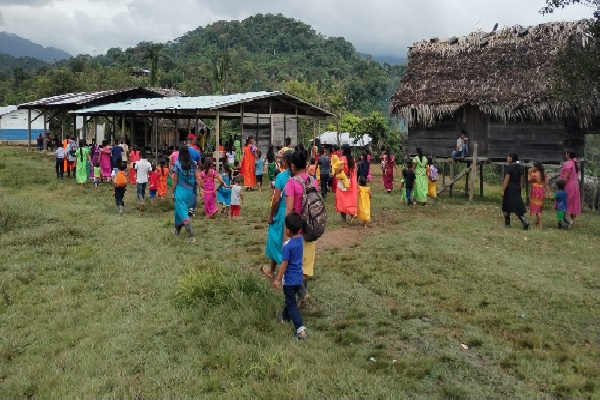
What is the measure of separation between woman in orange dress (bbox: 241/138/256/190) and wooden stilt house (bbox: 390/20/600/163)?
5032 millimetres

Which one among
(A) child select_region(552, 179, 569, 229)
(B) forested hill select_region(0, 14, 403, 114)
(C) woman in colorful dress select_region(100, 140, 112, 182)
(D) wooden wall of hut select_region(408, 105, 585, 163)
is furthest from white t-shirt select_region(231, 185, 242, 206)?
(B) forested hill select_region(0, 14, 403, 114)

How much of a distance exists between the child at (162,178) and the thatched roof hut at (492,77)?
7849 mm

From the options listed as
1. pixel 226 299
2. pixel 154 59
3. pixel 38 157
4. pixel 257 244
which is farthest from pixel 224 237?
pixel 154 59

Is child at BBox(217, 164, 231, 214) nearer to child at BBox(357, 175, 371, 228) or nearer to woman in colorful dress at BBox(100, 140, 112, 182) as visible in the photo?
child at BBox(357, 175, 371, 228)

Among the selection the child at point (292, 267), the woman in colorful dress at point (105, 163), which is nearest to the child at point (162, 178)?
the woman in colorful dress at point (105, 163)

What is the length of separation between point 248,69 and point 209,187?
47820 millimetres

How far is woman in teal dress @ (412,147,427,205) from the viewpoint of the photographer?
544 inches

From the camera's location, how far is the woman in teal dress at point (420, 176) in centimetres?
1382

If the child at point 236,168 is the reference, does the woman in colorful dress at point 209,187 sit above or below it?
below

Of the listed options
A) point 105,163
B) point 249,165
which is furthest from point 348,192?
point 105,163

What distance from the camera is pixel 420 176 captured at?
13930 millimetres

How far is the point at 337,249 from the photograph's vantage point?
884 cm

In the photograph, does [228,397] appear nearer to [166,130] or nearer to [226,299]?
[226,299]

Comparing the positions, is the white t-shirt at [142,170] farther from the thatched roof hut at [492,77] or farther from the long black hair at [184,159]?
the thatched roof hut at [492,77]
